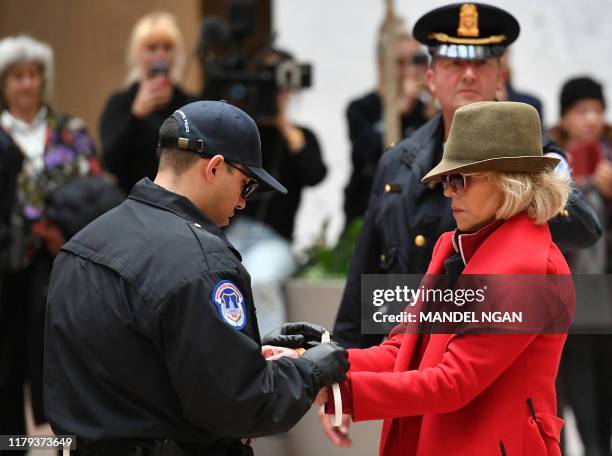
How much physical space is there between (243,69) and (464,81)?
2.46 meters

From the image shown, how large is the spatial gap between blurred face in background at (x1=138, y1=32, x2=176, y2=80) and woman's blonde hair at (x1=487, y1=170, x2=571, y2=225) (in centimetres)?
347

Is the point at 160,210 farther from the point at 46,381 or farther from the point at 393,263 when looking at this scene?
the point at 393,263

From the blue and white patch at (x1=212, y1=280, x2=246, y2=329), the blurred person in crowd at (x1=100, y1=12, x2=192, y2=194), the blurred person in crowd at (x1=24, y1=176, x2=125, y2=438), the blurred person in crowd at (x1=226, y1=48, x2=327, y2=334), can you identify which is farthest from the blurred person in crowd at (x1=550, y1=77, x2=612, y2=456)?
the blue and white patch at (x1=212, y1=280, x2=246, y2=329)

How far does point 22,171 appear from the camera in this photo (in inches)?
237

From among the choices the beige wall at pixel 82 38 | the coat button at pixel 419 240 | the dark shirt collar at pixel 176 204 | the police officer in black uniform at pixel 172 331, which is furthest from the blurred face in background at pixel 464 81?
the beige wall at pixel 82 38

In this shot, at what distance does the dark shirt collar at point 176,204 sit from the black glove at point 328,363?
333 mm

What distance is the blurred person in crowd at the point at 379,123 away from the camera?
6332 millimetres

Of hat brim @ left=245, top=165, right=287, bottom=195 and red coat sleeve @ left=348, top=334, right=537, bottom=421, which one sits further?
hat brim @ left=245, top=165, right=287, bottom=195

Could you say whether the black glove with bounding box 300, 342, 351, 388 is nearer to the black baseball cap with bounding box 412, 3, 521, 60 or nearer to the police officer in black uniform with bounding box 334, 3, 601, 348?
the police officer in black uniform with bounding box 334, 3, 601, 348

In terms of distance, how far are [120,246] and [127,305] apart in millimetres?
171

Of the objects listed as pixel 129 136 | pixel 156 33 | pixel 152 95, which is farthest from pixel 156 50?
pixel 129 136

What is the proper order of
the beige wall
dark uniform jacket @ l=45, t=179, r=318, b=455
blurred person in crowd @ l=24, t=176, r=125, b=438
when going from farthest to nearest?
the beige wall, blurred person in crowd @ l=24, t=176, r=125, b=438, dark uniform jacket @ l=45, t=179, r=318, b=455

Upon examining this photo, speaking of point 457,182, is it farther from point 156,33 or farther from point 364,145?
point 156,33

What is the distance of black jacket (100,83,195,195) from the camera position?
19.9 feet
